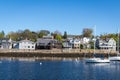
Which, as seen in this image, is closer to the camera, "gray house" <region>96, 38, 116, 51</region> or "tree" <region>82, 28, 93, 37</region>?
"gray house" <region>96, 38, 116, 51</region>

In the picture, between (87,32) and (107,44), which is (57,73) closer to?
(107,44)

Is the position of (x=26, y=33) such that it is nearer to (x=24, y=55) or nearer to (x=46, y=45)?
(x=46, y=45)

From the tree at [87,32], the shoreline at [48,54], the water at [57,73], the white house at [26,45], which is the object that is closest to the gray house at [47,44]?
the white house at [26,45]

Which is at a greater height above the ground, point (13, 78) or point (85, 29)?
point (85, 29)

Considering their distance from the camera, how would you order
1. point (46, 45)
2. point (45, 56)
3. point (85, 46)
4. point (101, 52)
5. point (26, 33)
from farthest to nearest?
point (26, 33)
point (85, 46)
point (46, 45)
point (101, 52)
point (45, 56)

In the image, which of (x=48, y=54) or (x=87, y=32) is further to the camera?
(x=87, y=32)

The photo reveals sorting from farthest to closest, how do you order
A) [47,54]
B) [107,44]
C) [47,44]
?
[107,44], [47,44], [47,54]

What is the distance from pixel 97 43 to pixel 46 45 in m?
26.2

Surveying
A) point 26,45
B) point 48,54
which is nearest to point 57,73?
point 48,54

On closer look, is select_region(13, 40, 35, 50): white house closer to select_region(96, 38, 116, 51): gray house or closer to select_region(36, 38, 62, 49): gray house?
select_region(36, 38, 62, 49): gray house

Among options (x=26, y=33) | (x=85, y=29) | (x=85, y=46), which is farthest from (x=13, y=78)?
(x=85, y=29)

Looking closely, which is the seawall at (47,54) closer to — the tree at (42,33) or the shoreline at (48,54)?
the shoreline at (48,54)

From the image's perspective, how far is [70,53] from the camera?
373ft

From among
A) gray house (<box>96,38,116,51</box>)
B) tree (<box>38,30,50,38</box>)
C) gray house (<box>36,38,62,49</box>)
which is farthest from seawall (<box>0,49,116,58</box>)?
tree (<box>38,30,50,38</box>)
